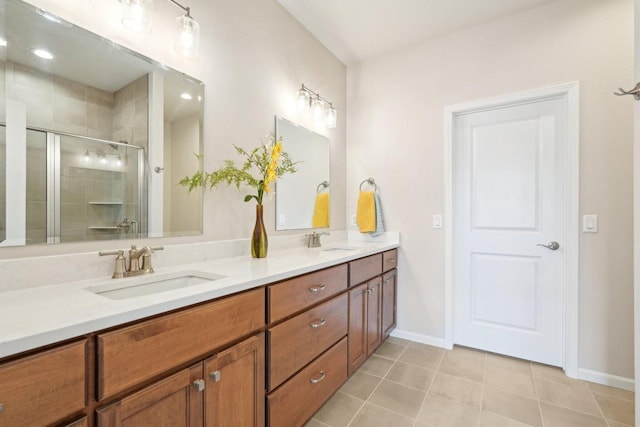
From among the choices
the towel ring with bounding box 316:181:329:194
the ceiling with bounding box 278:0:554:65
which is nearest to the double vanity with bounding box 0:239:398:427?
the towel ring with bounding box 316:181:329:194

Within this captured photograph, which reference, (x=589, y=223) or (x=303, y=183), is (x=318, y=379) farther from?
(x=589, y=223)

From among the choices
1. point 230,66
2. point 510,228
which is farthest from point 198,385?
point 510,228

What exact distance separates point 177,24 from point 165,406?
1.59 meters

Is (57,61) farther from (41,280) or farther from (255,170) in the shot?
(255,170)

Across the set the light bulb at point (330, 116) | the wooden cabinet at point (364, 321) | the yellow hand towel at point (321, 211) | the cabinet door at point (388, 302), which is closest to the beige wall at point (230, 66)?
the light bulb at point (330, 116)

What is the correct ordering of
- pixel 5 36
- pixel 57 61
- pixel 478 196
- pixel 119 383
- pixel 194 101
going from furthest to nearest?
pixel 478 196, pixel 194 101, pixel 57 61, pixel 5 36, pixel 119 383

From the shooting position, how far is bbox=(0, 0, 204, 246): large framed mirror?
102 cm

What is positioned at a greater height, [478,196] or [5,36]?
[5,36]

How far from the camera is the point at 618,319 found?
6.24ft

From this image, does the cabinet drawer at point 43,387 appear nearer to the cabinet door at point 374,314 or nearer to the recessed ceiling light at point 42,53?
the recessed ceiling light at point 42,53

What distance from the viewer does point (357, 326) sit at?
6.39ft

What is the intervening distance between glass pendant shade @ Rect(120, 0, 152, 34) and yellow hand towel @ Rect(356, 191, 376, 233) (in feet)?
6.43

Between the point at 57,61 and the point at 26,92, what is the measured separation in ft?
0.56

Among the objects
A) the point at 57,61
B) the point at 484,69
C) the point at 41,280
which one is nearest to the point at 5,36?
the point at 57,61
